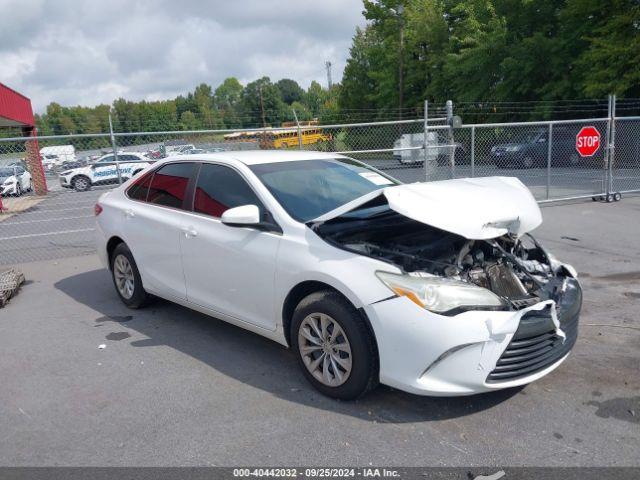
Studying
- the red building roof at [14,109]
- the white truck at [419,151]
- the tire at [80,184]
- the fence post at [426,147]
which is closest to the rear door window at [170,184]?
the white truck at [419,151]

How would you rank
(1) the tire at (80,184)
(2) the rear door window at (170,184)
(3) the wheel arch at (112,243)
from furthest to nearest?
(1) the tire at (80,184), (3) the wheel arch at (112,243), (2) the rear door window at (170,184)

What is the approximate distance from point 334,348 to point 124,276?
Answer: 3.11 metres

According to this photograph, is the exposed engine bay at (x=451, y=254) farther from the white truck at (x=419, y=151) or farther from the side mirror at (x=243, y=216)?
the white truck at (x=419, y=151)

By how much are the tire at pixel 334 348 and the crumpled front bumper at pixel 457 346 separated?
0.11 meters

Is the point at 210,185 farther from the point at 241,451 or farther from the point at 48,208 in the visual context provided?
the point at 48,208

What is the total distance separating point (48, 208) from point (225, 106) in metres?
88.5

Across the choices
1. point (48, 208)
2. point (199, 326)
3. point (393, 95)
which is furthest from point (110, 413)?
point (393, 95)

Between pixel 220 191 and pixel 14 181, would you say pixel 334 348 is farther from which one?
pixel 14 181

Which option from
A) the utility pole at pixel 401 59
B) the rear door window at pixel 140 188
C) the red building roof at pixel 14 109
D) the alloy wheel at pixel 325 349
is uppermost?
the utility pole at pixel 401 59

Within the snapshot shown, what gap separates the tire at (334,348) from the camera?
10.9 feet

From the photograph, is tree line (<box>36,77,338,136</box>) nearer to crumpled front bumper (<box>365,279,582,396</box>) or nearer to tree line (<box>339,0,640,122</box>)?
tree line (<box>339,0,640,122</box>)

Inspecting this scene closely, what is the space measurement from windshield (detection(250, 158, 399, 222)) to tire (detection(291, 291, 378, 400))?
0.74 m

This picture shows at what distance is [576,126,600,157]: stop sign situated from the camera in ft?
37.9

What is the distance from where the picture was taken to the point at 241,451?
307cm
